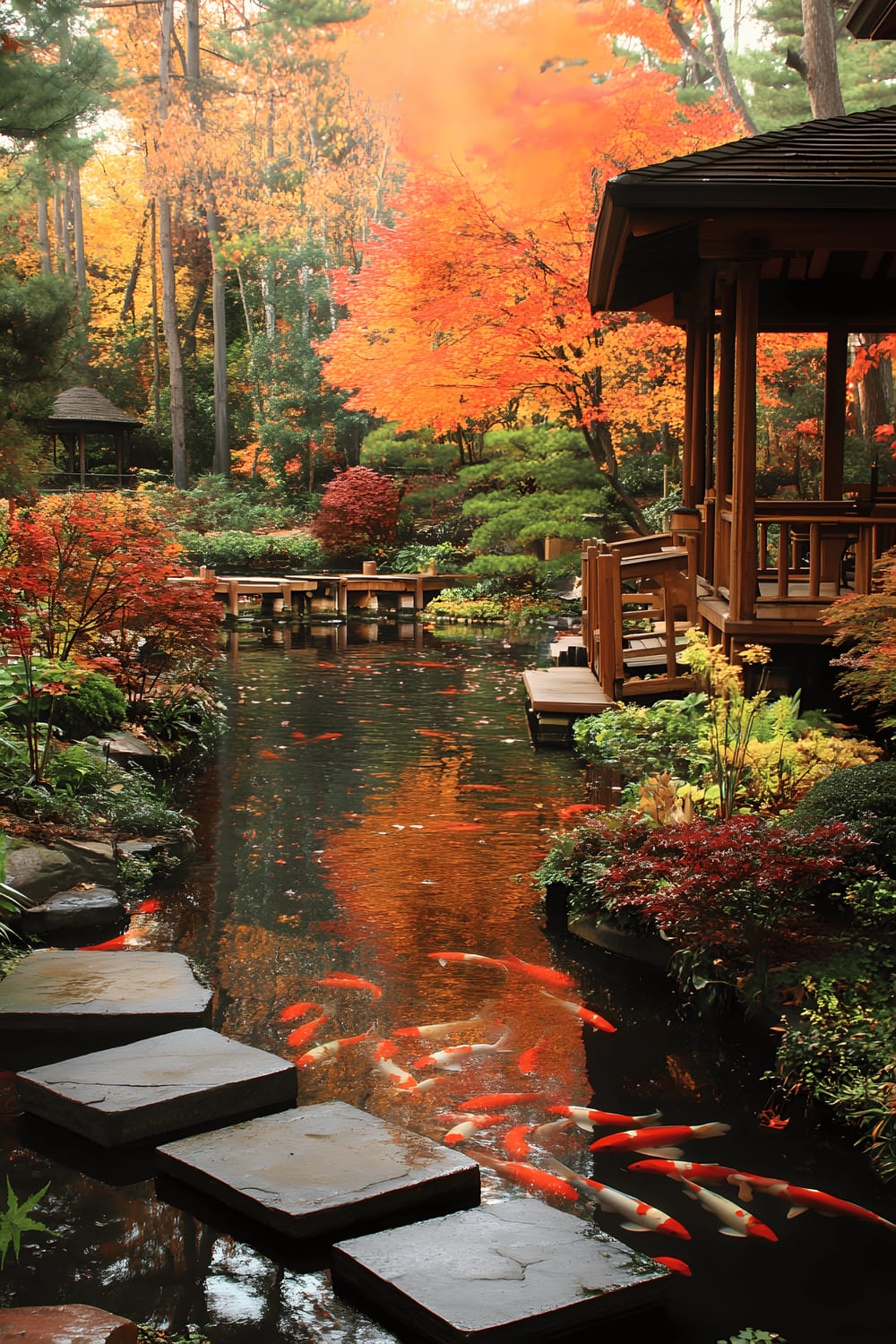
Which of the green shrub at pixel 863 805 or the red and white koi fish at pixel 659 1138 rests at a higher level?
the green shrub at pixel 863 805

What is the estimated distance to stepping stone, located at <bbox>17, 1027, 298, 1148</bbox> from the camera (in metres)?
4.14

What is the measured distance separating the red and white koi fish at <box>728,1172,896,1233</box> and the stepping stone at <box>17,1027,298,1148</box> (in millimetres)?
1556

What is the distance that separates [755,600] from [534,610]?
1285 centimetres

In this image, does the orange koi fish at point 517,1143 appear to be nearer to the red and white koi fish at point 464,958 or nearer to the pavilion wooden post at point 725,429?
the red and white koi fish at point 464,958

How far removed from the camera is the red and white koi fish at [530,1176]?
3857 mm

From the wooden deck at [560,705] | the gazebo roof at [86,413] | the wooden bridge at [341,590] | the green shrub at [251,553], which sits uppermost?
the gazebo roof at [86,413]

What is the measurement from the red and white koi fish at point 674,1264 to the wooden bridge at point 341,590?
1985cm

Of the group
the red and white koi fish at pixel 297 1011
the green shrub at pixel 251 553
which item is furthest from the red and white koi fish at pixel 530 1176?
the green shrub at pixel 251 553

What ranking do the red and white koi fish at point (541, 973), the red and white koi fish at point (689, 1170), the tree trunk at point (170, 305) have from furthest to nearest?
the tree trunk at point (170, 305), the red and white koi fish at point (541, 973), the red and white koi fish at point (689, 1170)

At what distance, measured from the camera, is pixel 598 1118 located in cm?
435

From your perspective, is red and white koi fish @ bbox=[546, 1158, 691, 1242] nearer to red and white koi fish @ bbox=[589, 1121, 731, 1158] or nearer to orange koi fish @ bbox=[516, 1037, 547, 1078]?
red and white koi fish @ bbox=[589, 1121, 731, 1158]

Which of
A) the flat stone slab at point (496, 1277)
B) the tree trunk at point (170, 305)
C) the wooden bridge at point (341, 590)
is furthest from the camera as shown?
the tree trunk at point (170, 305)

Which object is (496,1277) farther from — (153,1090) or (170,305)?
(170,305)

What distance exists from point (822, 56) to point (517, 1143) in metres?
16.7
